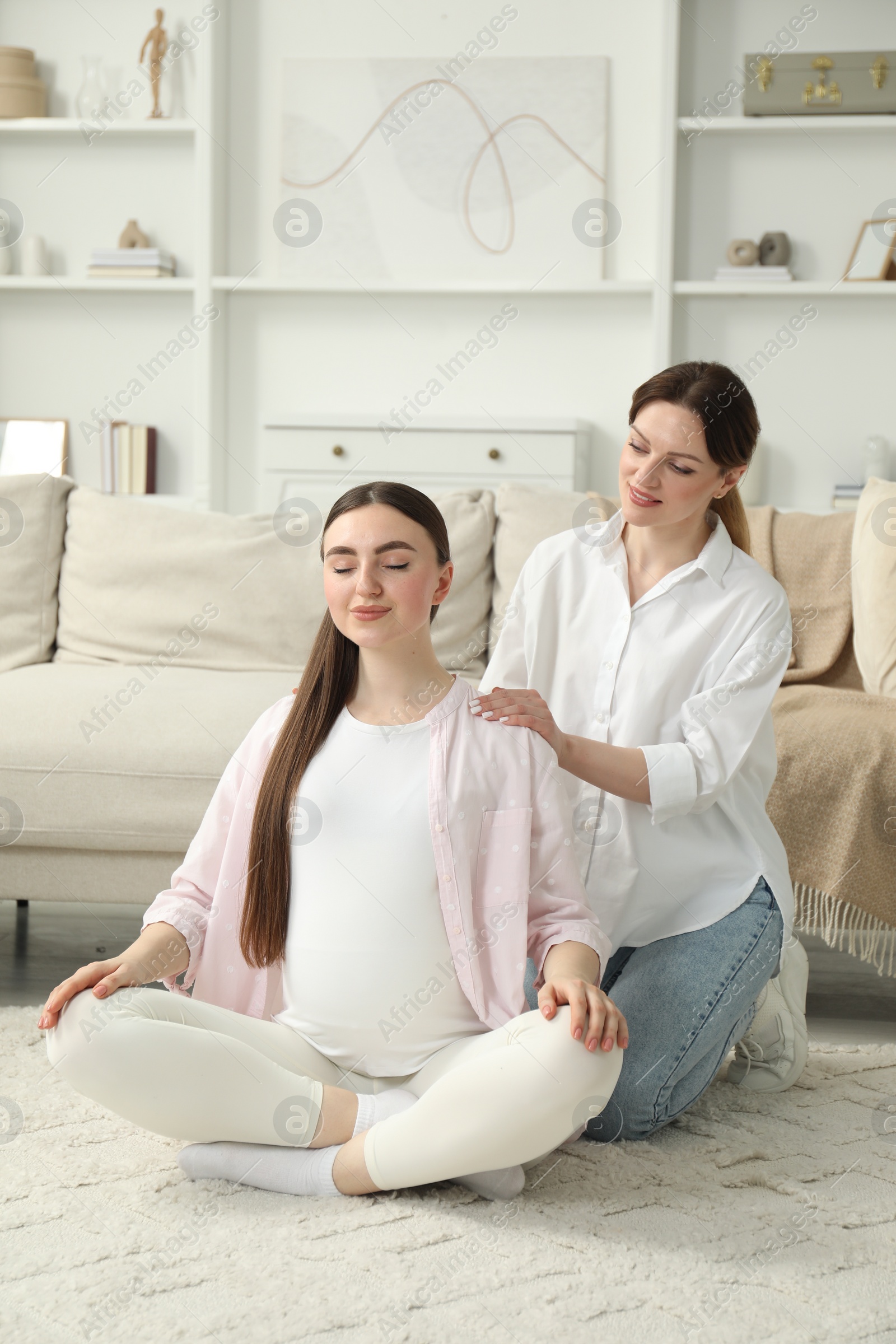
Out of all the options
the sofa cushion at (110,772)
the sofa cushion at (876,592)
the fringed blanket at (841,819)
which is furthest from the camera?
the sofa cushion at (876,592)

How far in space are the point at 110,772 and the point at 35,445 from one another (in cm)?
252

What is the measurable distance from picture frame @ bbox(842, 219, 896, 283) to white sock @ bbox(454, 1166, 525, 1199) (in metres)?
3.25

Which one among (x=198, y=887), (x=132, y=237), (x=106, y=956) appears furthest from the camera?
(x=132, y=237)

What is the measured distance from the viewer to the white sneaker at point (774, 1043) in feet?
5.15

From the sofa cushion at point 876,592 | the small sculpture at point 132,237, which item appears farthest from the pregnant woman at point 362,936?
the small sculpture at point 132,237

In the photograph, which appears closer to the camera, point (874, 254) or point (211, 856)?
point (211, 856)

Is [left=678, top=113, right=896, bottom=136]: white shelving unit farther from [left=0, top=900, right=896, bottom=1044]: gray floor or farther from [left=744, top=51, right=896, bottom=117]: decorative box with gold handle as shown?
[left=0, top=900, right=896, bottom=1044]: gray floor

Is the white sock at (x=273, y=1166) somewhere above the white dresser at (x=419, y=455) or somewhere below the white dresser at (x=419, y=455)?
below

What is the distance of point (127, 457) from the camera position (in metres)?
4.06

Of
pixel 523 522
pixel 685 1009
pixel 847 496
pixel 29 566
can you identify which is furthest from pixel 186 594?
pixel 847 496

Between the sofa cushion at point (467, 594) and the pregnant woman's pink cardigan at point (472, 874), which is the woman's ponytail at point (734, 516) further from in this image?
the sofa cushion at point (467, 594)

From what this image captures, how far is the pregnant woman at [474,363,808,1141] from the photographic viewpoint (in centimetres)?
142

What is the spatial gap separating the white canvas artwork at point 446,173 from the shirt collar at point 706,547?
7.98 ft

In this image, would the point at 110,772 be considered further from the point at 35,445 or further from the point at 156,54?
the point at 156,54
